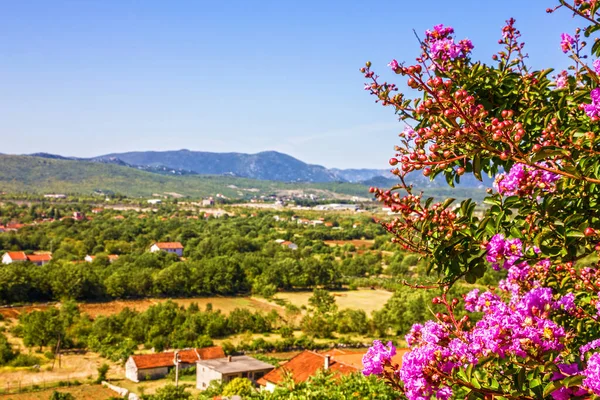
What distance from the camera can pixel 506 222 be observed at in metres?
3.07

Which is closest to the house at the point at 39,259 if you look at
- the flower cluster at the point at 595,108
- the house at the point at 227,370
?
the house at the point at 227,370

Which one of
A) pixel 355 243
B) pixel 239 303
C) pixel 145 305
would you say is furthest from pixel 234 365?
pixel 355 243

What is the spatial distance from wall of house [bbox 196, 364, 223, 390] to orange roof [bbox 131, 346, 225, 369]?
2.91 meters

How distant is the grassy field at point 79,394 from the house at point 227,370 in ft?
14.1

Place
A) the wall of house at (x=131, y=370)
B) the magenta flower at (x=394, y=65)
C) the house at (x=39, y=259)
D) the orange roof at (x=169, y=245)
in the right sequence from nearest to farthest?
the magenta flower at (x=394, y=65) < the wall of house at (x=131, y=370) < the house at (x=39, y=259) < the orange roof at (x=169, y=245)

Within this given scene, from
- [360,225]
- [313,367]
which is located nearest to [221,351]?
[313,367]

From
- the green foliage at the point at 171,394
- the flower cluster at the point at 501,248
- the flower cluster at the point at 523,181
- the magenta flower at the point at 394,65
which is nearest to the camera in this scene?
the flower cluster at the point at 523,181

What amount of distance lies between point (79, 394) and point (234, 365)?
7418mm

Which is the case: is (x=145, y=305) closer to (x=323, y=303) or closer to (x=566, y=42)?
(x=323, y=303)

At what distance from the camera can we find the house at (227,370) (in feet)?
86.8

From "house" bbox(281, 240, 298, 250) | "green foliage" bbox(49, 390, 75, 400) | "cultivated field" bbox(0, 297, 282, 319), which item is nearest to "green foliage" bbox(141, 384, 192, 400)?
"green foliage" bbox(49, 390, 75, 400)

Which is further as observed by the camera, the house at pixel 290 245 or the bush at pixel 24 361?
the house at pixel 290 245

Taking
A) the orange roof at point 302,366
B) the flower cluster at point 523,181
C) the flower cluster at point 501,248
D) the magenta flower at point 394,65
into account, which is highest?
the magenta flower at point 394,65

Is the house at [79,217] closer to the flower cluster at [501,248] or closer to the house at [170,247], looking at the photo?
the house at [170,247]
